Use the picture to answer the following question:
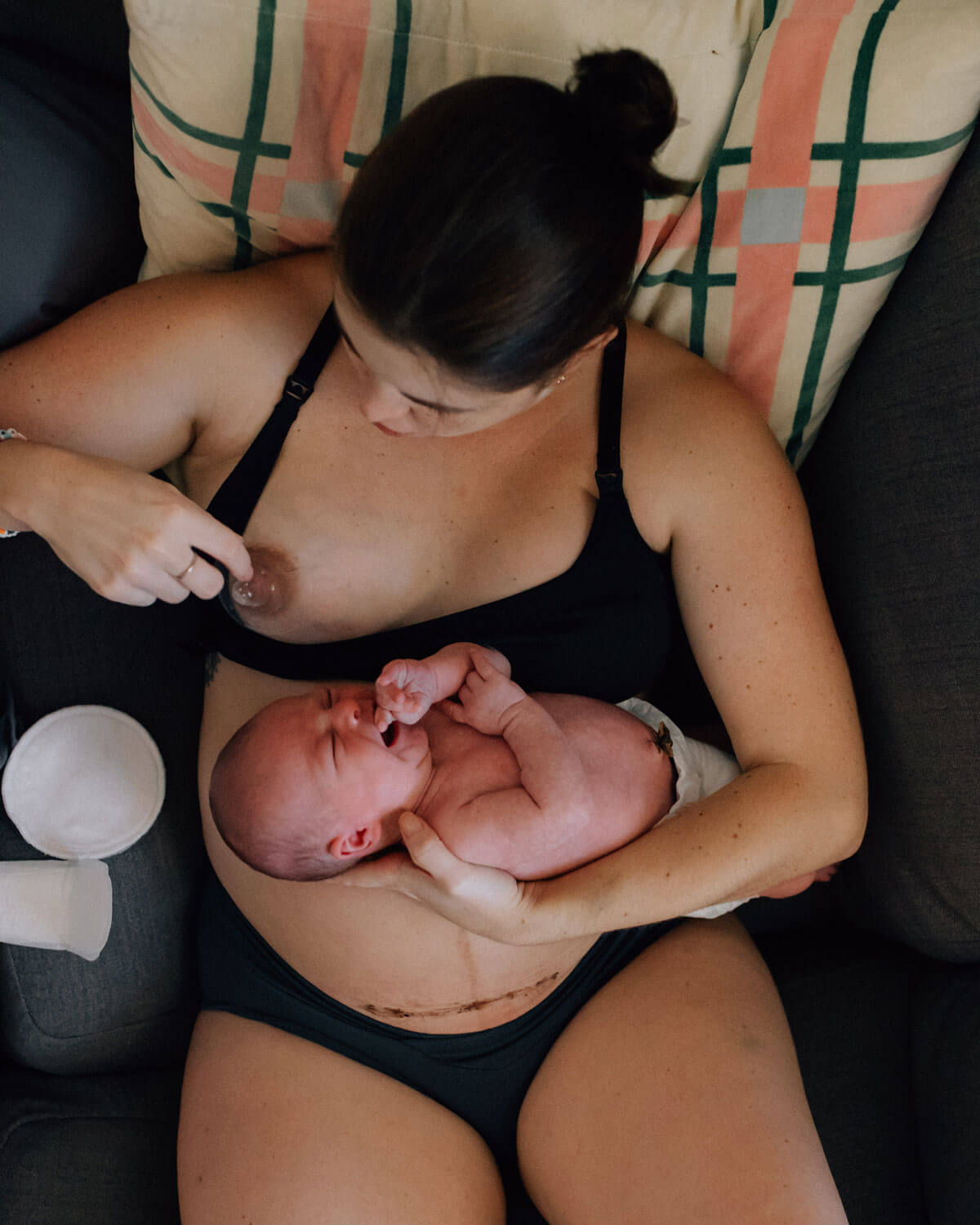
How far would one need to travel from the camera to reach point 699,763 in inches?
54.9

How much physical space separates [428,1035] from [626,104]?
4.17 feet

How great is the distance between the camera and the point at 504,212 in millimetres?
871

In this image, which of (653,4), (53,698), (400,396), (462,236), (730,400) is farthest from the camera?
(53,698)

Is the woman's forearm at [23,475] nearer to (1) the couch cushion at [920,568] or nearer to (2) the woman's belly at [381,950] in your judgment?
(2) the woman's belly at [381,950]

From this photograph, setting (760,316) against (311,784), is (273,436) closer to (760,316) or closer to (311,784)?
(311,784)

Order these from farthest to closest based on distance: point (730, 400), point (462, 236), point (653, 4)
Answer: point (730, 400), point (653, 4), point (462, 236)

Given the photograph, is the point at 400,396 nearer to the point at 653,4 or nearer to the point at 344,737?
the point at 344,737

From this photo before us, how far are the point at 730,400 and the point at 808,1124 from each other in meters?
1.04

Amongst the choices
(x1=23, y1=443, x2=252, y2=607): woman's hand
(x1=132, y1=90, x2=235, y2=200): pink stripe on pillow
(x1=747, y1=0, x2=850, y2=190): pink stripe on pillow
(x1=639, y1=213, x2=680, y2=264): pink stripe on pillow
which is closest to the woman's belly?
(x1=23, y1=443, x2=252, y2=607): woman's hand

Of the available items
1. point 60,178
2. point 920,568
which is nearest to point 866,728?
point 920,568

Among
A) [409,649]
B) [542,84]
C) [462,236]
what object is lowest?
[409,649]

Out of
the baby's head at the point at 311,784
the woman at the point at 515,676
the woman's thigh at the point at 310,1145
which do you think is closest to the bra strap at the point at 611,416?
the woman at the point at 515,676

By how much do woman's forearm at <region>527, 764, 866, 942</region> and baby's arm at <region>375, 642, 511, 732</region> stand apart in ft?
1.04

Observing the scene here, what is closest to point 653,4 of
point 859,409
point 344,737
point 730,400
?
Result: point 730,400
